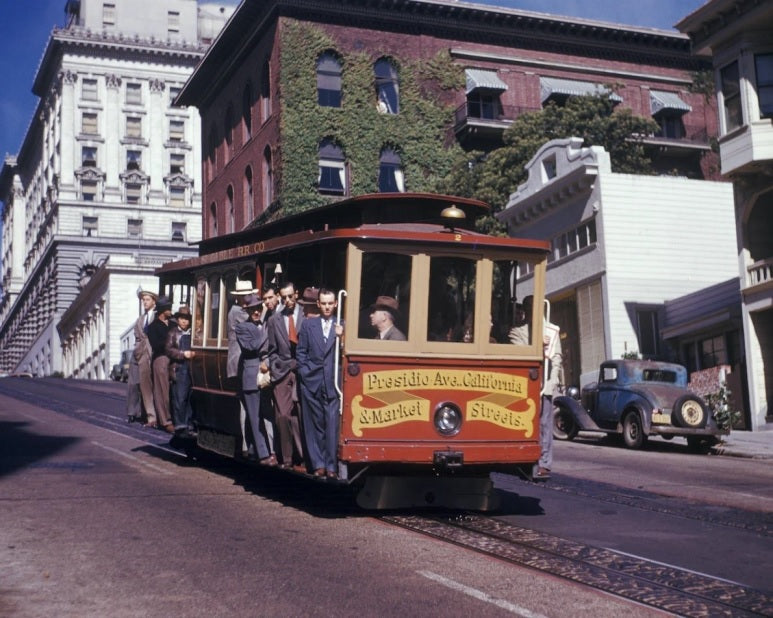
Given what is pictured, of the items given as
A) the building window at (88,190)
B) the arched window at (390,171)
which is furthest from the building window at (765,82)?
the building window at (88,190)

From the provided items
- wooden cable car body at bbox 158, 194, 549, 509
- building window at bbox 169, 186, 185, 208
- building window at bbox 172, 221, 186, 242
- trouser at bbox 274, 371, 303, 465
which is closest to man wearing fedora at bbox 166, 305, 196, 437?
trouser at bbox 274, 371, 303, 465

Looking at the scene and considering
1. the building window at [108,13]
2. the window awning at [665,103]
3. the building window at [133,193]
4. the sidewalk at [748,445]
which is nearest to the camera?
the sidewalk at [748,445]

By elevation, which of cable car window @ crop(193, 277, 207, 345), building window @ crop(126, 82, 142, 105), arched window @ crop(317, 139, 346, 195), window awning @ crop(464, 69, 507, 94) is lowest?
cable car window @ crop(193, 277, 207, 345)

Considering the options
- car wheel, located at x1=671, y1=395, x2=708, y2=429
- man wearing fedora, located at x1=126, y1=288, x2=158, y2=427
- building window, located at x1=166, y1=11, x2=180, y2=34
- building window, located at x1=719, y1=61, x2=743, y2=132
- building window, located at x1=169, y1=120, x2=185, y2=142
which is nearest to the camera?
man wearing fedora, located at x1=126, y1=288, x2=158, y2=427

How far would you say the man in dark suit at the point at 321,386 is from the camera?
31.8ft

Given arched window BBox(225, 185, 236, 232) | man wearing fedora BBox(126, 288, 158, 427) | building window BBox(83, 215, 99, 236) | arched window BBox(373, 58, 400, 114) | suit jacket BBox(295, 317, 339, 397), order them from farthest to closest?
building window BBox(83, 215, 99, 236) < arched window BBox(225, 185, 236, 232) < arched window BBox(373, 58, 400, 114) < man wearing fedora BBox(126, 288, 158, 427) < suit jacket BBox(295, 317, 339, 397)

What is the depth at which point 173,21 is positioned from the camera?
92188 millimetres

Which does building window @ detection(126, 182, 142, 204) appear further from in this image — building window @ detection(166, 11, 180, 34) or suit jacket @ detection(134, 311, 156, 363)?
suit jacket @ detection(134, 311, 156, 363)

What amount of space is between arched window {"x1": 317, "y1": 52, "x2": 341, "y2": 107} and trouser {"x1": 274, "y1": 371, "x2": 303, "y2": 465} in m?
32.8

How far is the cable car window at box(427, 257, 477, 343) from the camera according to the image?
9984mm

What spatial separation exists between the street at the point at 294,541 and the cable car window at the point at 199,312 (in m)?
1.76

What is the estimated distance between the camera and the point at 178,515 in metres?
9.63

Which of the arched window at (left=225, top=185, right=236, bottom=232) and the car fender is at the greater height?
the arched window at (left=225, top=185, right=236, bottom=232)

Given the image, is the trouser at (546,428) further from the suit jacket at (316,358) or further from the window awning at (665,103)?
the window awning at (665,103)
